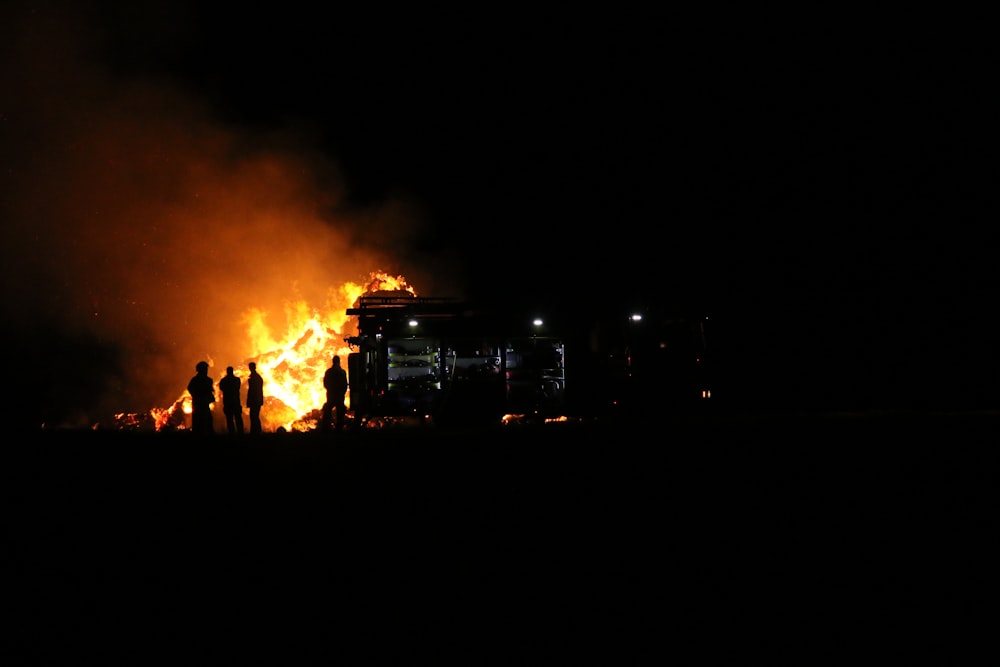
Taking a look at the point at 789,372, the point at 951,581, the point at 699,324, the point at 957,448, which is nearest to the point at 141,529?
the point at 951,581

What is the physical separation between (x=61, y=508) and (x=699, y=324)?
476 inches

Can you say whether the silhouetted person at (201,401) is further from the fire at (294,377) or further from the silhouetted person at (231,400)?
the fire at (294,377)

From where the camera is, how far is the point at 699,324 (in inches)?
574

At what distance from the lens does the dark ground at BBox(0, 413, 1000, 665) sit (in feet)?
12.3

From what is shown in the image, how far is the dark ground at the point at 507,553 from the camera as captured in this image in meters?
3.75

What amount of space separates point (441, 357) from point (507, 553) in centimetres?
1032

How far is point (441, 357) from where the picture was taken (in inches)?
592

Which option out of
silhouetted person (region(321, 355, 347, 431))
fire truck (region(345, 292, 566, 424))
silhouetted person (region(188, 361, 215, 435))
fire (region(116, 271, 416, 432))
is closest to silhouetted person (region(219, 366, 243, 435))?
silhouetted person (region(188, 361, 215, 435))

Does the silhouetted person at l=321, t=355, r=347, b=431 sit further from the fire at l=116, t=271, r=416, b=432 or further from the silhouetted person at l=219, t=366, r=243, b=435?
the fire at l=116, t=271, r=416, b=432

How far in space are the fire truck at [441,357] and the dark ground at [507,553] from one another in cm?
671

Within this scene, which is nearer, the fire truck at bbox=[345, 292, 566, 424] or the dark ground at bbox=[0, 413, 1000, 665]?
the dark ground at bbox=[0, 413, 1000, 665]

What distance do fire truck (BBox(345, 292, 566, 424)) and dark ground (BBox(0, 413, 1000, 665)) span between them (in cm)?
671

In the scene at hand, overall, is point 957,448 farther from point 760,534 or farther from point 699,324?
point 699,324

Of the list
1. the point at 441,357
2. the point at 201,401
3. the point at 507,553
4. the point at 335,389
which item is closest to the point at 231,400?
the point at 201,401
